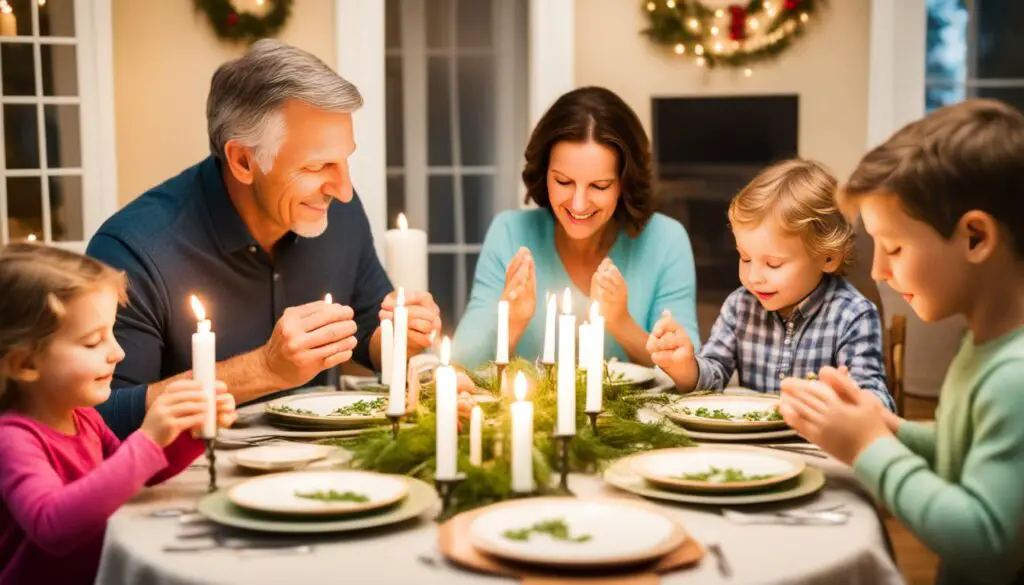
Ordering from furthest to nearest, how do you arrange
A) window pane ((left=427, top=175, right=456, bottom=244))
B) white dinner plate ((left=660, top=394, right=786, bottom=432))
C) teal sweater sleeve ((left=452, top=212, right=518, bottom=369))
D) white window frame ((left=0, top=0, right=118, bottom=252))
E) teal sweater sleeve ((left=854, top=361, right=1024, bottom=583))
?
1. window pane ((left=427, top=175, right=456, bottom=244))
2. white window frame ((left=0, top=0, right=118, bottom=252))
3. teal sweater sleeve ((left=452, top=212, right=518, bottom=369))
4. white dinner plate ((left=660, top=394, right=786, bottom=432))
5. teal sweater sleeve ((left=854, top=361, right=1024, bottom=583))

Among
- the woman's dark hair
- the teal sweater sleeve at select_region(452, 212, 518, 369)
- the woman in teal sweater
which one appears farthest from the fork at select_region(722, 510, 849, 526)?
the woman's dark hair

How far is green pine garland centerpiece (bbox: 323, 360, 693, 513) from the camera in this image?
1514 mm

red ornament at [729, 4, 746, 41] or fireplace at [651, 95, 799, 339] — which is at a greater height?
red ornament at [729, 4, 746, 41]

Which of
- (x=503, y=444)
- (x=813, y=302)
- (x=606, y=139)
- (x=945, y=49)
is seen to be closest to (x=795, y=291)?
(x=813, y=302)

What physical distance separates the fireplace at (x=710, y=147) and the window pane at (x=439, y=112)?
44.2 inches

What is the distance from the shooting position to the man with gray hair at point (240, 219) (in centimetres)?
235

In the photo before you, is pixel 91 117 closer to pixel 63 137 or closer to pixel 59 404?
pixel 63 137

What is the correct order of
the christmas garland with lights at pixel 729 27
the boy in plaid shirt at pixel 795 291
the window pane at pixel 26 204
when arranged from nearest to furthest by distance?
the boy in plaid shirt at pixel 795 291, the window pane at pixel 26 204, the christmas garland with lights at pixel 729 27

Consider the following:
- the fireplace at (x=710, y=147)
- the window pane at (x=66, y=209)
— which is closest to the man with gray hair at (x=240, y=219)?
the window pane at (x=66, y=209)

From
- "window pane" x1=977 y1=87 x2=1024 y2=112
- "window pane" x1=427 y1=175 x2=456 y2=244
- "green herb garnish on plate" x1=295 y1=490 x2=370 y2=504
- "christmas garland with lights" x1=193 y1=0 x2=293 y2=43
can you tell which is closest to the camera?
"green herb garnish on plate" x1=295 y1=490 x2=370 y2=504

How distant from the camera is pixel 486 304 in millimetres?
3057

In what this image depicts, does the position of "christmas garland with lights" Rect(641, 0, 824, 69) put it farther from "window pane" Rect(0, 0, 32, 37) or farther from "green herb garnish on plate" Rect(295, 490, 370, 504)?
"green herb garnish on plate" Rect(295, 490, 370, 504)

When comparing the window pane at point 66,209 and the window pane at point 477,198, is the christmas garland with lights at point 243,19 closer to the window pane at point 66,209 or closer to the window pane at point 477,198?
the window pane at point 66,209

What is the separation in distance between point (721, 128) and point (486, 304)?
9.21 ft
